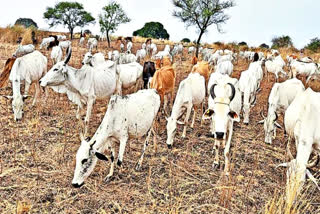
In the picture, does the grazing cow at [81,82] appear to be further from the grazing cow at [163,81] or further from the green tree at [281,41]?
the green tree at [281,41]

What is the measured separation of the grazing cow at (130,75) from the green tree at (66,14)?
35.3m

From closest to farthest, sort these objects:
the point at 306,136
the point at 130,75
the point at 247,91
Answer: the point at 306,136 < the point at 247,91 < the point at 130,75

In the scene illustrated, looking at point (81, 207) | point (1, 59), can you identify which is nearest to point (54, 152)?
point (81, 207)

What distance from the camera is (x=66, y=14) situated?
138 ft

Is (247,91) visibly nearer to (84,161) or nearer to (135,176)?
(135,176)

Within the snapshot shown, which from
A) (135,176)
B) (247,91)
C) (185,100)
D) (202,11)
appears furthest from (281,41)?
(135,176)

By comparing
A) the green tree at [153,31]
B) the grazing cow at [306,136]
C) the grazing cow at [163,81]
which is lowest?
the grazing cow at [306,136]

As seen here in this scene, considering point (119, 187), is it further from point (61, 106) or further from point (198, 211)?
point (61, 106)

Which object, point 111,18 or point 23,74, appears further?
point 111,18

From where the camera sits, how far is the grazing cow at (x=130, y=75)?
8.95m

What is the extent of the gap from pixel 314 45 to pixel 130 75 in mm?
30779

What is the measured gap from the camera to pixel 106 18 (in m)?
30.6

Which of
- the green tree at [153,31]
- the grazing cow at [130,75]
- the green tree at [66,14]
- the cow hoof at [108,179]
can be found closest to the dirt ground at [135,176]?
the cow hoof at [108,179]

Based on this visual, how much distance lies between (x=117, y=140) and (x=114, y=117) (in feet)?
1.39
